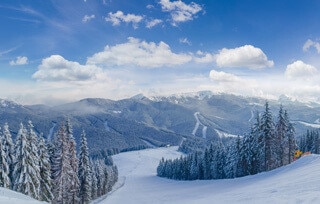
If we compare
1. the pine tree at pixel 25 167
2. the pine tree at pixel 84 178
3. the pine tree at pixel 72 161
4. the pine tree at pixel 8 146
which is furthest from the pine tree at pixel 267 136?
the pine tree at pixel 8 146

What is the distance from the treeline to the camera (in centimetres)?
4444

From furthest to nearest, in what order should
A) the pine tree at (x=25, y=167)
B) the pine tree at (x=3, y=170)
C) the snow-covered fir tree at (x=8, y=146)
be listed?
the snow-covered fir tree at (x=8, y=146) → the pine tree at (x=25, y=167) → the pine tree at (x=3, y=170)

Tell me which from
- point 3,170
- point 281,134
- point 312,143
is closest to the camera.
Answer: point 3,170

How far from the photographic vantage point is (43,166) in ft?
161

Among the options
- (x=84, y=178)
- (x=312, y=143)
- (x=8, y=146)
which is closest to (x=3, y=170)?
(x=8, y=146)

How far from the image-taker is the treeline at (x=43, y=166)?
146 ft

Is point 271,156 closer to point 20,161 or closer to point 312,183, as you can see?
point 312,183

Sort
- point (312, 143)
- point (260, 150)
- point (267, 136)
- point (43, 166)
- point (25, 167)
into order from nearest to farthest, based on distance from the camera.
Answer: point (25, 167)
point (43, 166)
point (267, 136)
point (260, 150)
point (312, 143)

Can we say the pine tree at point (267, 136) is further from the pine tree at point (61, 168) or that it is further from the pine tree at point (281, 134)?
the pine tree at point (61, 168)

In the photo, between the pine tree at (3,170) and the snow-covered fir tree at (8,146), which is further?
the snow-covered fir tree at (8,146)

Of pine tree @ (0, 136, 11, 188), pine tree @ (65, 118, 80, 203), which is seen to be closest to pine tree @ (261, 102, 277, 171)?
pine tree @ (65, 118, 80, 203)

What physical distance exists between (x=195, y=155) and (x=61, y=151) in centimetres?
5985

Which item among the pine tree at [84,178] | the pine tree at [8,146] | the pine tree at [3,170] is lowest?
the pine tree at [84,178]

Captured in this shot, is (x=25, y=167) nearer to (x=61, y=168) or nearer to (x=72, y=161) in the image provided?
(x=61, y=168)
